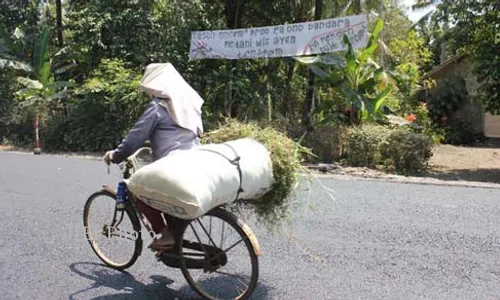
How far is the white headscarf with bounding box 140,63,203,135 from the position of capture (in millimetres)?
4300

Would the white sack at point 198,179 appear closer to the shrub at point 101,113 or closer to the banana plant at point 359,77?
the banana plant at point 359,77

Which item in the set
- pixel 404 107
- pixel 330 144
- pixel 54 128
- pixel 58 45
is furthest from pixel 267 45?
pixel 58 45

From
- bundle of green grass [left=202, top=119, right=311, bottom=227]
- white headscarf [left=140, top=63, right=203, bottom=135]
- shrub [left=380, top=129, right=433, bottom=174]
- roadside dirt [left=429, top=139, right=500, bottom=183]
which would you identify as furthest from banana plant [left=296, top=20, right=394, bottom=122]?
white headscarf [left=140, top=63, right=203, bottom=135]

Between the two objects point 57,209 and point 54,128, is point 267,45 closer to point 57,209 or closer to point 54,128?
point 54,128

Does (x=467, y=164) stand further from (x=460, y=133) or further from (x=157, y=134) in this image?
(x=157, y=134)

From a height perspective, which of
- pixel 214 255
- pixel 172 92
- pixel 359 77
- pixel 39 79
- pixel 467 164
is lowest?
pixel 467 164

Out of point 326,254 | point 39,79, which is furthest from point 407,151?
point 39,79

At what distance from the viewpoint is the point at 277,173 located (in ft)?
14.5

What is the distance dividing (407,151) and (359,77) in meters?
2.39

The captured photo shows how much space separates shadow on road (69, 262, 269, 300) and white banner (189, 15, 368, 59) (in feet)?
32.2

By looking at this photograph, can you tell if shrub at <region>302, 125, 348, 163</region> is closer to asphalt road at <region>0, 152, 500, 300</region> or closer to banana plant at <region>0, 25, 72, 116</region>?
asphalt road at <region>0, 152, 500, 300</region>

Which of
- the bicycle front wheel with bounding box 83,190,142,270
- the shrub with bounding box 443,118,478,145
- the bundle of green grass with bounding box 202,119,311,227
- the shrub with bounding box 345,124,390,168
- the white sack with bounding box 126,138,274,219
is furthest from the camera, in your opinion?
the shrub with bounding box 443,118,478,145

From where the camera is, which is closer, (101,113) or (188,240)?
(188,240)

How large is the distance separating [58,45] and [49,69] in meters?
3.17
